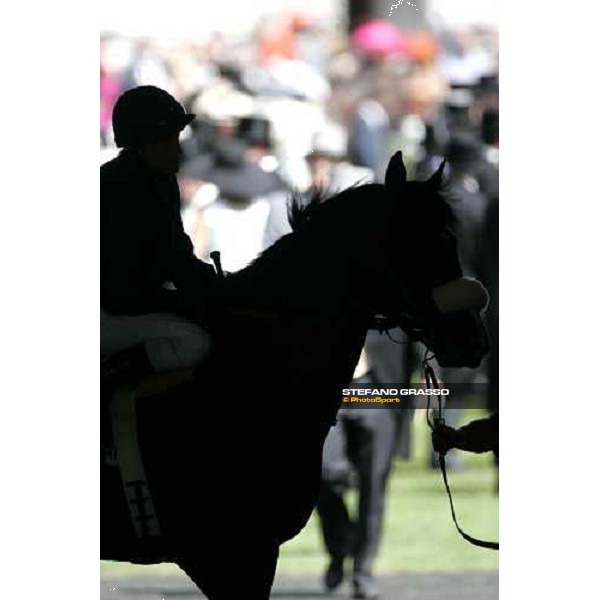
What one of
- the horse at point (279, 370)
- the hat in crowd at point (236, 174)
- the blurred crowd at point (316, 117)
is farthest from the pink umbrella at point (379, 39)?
the horse at point (279, 370)

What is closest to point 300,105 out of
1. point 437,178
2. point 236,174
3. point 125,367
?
point 236,174

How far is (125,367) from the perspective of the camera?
6660 millimetres

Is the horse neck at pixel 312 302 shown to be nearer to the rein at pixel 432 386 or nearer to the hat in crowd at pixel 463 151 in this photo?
the rein at pixel 432 386

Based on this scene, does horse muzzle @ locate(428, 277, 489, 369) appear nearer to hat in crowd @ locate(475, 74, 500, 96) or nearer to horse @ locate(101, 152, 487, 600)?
horse @ locate(101, 152, 487, 600)

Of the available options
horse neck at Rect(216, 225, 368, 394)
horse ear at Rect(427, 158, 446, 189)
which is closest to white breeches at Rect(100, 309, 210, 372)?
horse neck at Rect(216, 225, 368, 394)

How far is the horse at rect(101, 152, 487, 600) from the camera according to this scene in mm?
6551

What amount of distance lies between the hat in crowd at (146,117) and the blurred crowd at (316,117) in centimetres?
3

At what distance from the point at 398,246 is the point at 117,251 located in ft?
2.67

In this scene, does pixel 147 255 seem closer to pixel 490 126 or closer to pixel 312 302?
pixel 312 302

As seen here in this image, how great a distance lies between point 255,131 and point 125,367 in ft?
2.95

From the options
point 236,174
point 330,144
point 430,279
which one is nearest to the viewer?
point 430,279
